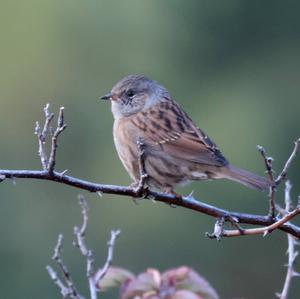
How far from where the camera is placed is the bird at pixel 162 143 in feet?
19.1

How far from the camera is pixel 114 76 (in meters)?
23.0

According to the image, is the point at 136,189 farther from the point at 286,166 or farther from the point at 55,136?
the point at 286,166

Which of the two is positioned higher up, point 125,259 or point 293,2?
point 293,2

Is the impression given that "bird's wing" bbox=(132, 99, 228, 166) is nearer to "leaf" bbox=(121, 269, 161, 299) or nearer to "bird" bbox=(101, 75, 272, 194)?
"bird" bbox=(101, 75, 272, 194)

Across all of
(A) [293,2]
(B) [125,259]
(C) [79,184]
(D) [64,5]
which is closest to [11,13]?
(D) [64,5]

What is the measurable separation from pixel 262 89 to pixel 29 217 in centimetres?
635

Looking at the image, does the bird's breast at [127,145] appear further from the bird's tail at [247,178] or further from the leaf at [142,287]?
the leaf at [142,287]

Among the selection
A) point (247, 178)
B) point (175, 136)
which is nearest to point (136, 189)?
point (247, 178)

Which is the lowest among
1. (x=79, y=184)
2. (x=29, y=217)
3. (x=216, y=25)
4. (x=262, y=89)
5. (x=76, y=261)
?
(x=79, y=184)

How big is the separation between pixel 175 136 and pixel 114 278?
96.1 inches

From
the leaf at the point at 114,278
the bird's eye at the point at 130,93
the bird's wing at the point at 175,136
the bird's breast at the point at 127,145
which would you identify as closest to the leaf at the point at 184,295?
the leaf at the point at 114,278

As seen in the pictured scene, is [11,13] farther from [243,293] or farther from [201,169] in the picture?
[201,169]

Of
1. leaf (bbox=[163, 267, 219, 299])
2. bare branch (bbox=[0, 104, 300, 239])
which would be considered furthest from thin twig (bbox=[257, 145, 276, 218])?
leaf (bbox=[163, 267, 219, 299])

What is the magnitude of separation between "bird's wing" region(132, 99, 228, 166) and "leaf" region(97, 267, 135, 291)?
2055 millimetres
